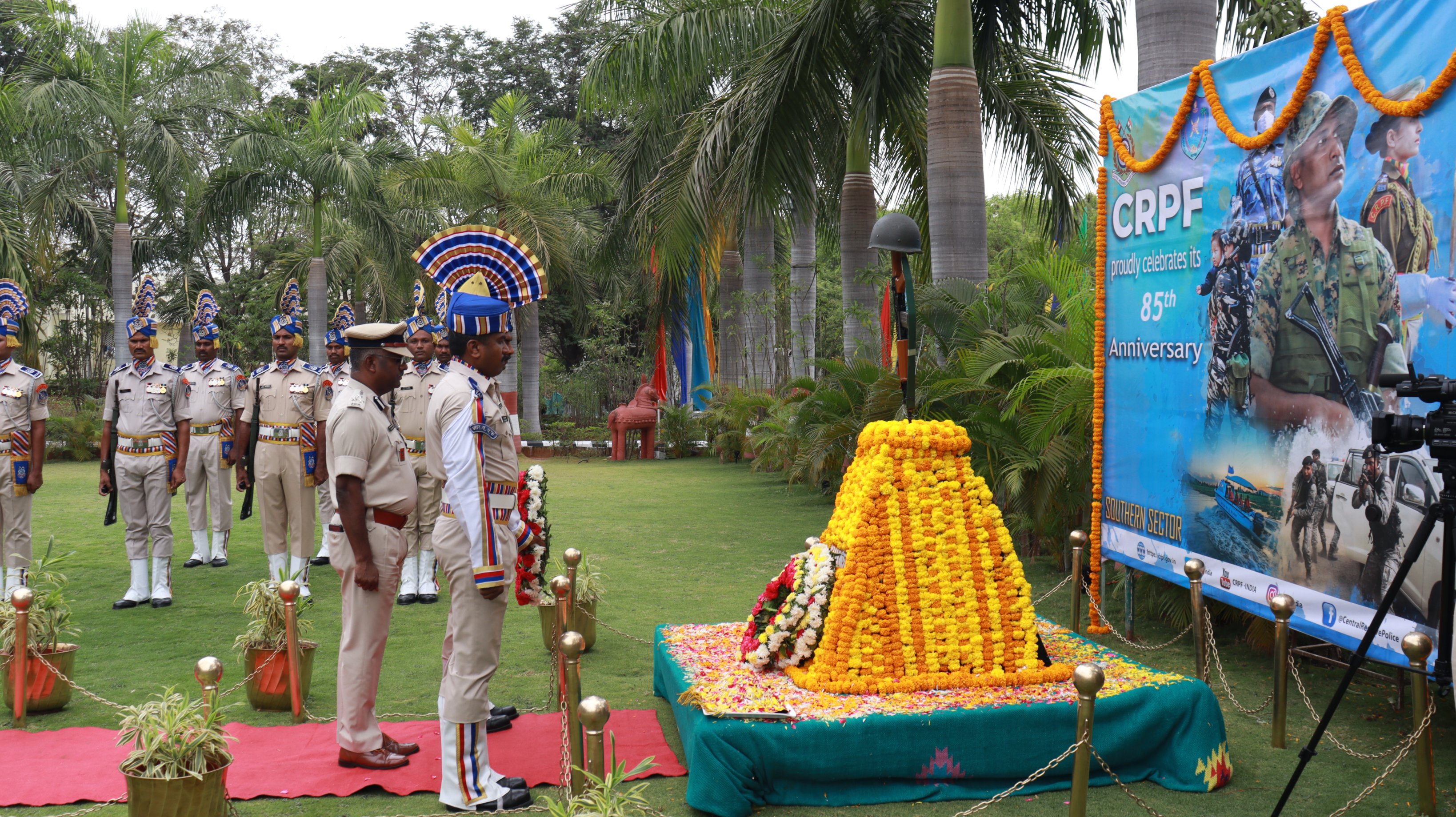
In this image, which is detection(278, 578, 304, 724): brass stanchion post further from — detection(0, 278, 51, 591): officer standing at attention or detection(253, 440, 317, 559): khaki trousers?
detection(0, 278, 51, 591): officer standing at attention

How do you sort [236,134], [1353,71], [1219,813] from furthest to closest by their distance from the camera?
1. [236,134]
2. [1353,71]
3. [1219,813]

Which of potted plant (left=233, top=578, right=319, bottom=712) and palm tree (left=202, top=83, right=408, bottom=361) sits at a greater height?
palm tree (left=202, top=83, right=408, bottom=361)

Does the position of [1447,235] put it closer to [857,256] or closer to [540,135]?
[857,256]

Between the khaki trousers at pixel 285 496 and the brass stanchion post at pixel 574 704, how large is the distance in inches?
181

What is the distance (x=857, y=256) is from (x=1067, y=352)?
21.0ft

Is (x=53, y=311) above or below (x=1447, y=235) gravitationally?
above

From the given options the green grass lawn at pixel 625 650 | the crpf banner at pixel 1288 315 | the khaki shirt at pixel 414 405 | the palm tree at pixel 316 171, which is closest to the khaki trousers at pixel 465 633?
the green grass lawn at pixel 625 650

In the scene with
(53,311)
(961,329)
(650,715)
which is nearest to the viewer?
(650,715)

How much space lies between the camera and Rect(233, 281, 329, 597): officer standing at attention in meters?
7.73

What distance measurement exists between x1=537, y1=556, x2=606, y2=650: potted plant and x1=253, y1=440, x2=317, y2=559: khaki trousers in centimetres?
235

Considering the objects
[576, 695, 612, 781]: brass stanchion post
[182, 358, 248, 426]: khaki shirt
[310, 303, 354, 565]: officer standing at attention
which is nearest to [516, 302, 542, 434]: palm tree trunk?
[310, 303, 354, 565]: officer standing at attention

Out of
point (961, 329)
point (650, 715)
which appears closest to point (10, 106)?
point (961, 329)

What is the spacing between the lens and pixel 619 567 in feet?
29.3

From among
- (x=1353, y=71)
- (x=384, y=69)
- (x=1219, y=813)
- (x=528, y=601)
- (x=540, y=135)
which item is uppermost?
(x=384, y=69)
